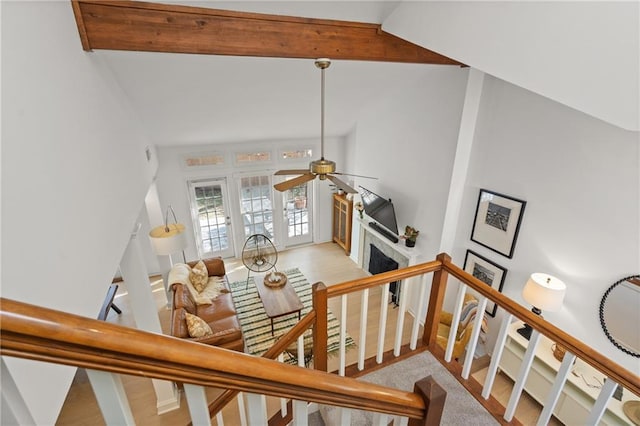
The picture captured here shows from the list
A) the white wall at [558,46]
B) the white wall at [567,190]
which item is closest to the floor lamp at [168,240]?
the white wall at [558,46]

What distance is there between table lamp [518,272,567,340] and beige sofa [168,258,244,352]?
3.29 meters

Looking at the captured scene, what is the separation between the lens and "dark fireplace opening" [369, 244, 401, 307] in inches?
211

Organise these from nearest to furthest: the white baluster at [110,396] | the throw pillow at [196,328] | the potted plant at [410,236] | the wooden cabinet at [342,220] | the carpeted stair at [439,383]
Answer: the white baluster at [110,396] → the carpeted stair at [439,383] → the throw pillow at [196,328] → the potted plant at [410,236] → the wooden cabinet at [342,220]

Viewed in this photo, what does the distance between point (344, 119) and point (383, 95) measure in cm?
96

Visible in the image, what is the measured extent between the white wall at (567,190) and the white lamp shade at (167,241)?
413 cm

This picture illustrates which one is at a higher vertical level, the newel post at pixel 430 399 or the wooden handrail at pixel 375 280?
the newel post at pixel 430 399

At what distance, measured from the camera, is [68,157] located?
148cm

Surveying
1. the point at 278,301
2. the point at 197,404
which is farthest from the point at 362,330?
the point at 278,301

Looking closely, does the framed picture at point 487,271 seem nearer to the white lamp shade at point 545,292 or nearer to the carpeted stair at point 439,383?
the white lamp shade at point 545,292

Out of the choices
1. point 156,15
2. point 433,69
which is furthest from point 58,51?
point 433,69

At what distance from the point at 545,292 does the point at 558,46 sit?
2.35 meters

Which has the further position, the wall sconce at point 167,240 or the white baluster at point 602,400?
the wall sconce at point 167,240

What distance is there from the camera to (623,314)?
2.77m

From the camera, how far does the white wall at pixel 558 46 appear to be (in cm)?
145
